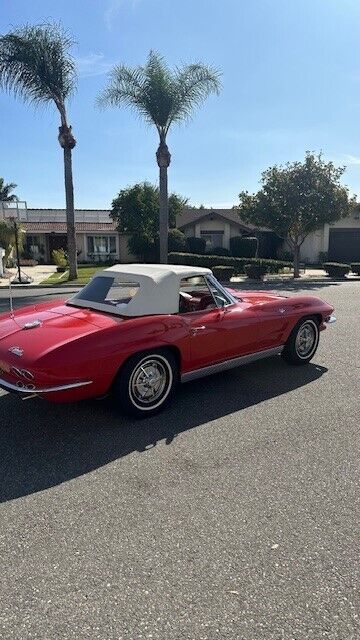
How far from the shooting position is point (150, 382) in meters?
3.98

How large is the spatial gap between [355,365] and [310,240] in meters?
27.7

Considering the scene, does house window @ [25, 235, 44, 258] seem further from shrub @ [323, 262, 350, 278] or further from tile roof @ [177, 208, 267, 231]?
shrub @ [323, 262, 350, 278]

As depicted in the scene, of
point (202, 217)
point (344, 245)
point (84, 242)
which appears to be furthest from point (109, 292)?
point (84, 242)

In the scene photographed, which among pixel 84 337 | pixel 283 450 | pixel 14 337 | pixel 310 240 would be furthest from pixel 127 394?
pixel 310 240

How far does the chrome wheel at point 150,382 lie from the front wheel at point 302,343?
2040 mm

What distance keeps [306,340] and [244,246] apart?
1019 inches

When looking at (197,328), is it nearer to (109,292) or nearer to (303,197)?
(109,292)

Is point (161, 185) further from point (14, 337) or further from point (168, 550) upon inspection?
point (168, 550)

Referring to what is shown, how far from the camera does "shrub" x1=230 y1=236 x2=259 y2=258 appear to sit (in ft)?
101

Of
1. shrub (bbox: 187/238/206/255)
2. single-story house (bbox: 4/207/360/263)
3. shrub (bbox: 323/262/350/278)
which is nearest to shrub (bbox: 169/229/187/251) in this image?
shrub (bbox: 187/238/206/255)

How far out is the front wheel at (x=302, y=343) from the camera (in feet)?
17.9

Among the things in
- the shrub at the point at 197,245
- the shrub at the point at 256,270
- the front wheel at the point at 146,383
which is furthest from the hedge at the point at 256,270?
the front wheel at the point at 146,383

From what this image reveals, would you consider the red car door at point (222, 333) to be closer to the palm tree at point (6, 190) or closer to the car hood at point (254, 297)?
the car hood at point (254, 297)

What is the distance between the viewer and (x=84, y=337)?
3584 millimetres
